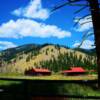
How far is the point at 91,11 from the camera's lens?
1312cm

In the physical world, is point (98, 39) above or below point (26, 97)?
above

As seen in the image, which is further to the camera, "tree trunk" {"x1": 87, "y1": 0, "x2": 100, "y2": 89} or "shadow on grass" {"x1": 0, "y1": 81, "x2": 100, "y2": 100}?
"tree trunk" {"x1": 87, "y1": 0, "x2": 100, "y2": 89}

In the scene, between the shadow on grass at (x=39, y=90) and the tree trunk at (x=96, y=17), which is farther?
the tree trunk at (x=96, y=17)

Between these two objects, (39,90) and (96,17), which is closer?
(39,90)

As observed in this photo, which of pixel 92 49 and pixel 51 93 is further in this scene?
pixel 92 49

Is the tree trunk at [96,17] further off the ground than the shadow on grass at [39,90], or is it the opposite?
the tree trunk at [96,17]

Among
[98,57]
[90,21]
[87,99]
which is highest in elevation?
[90,21]

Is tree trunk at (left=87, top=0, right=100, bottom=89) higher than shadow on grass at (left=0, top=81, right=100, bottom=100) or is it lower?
higher

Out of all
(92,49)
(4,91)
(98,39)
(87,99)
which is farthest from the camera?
(92,49)

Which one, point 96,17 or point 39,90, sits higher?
point 96,17

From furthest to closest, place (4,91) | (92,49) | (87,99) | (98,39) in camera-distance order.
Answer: (92,49), (98,39), (4,91), (87,99)

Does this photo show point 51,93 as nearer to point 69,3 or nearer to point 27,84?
point 27,84

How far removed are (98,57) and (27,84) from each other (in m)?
4.36

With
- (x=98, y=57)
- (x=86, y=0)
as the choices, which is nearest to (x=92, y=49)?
(x=98, y=57)
